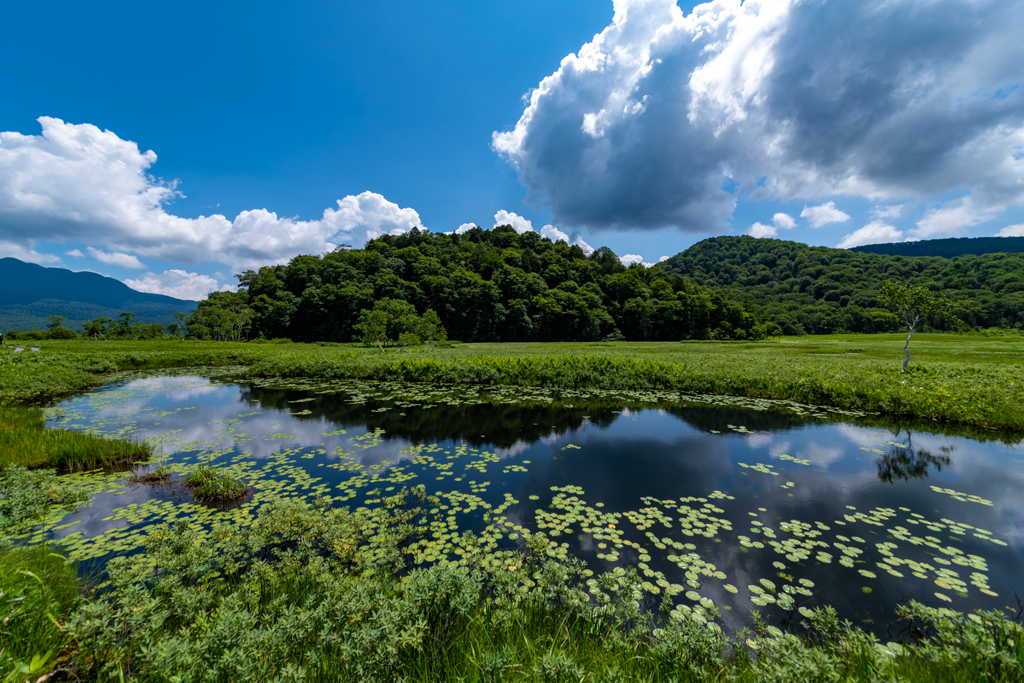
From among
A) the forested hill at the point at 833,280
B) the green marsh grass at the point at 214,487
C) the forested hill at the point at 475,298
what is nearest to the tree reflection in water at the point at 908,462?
the green marsh grass at the point at 214,487

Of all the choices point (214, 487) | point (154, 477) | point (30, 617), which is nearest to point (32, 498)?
point (154, 477)

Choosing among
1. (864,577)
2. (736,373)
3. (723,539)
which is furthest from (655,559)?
(736,373)

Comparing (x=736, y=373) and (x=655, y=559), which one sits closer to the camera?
(x=655, y=559)

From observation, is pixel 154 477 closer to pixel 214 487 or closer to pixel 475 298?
pixel 214 487

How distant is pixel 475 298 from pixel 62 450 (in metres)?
53.2

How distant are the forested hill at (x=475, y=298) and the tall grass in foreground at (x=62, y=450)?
41783 mm

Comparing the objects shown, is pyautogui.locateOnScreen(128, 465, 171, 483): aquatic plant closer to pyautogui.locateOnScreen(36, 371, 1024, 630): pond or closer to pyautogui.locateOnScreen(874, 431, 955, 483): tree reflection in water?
pyautogui.locateOnScreen(36, 371, 1024, 630): pond

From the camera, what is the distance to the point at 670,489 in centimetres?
714

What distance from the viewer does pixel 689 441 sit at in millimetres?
Result: 10016

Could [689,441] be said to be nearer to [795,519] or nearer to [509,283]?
[795,519]

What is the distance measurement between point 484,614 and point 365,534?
2.89 m

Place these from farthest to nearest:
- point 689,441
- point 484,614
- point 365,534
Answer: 1. point 689,441
2. point 365,534
3. point 484,614

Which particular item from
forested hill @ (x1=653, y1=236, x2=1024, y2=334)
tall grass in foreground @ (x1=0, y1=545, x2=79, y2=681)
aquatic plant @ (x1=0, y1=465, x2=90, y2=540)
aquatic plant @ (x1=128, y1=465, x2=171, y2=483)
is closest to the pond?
aquatic plant @ (x1=128, y1=465, x2=171, y2=483)

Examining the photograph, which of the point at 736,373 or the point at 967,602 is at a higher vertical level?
the point at 736,373
